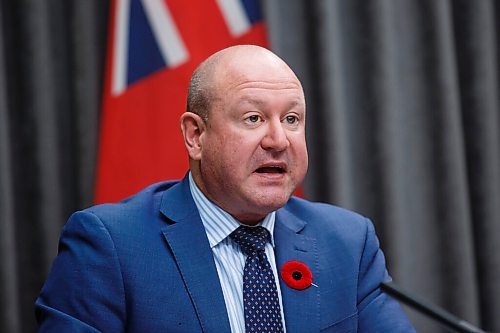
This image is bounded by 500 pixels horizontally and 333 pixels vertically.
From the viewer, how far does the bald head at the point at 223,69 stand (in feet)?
5.08

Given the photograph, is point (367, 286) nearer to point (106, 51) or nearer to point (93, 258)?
point (93, 258)

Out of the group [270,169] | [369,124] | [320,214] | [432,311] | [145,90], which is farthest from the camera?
[369,124]

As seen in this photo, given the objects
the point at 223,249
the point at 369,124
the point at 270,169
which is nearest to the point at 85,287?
the point at 223,249

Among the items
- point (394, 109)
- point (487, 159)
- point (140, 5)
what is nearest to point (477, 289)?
point (487, 159)

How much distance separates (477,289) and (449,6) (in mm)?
1096

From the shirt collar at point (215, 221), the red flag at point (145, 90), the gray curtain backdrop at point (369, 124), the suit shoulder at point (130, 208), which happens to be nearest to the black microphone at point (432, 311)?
the shirt collar at point (215, 221)

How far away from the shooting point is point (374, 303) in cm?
167

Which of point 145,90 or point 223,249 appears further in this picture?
point 145,90

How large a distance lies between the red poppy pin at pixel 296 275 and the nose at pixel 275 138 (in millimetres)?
261

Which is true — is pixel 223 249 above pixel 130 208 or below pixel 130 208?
below

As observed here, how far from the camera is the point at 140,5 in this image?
2510 mm

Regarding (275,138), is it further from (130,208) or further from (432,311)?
(432,311)

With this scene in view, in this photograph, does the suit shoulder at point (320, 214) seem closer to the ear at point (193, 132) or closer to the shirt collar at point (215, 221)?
the shirt collar at point (215, 221)

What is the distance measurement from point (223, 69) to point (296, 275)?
1.50 ft
